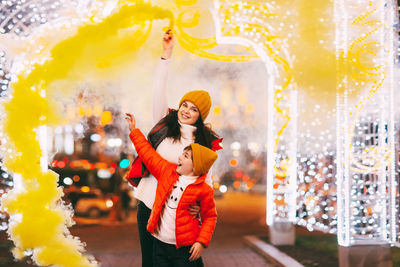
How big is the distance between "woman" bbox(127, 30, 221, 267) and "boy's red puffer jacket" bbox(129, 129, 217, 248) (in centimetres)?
14

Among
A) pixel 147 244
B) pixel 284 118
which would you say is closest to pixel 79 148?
pixel 284 118

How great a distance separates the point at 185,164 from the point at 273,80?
2.43 m

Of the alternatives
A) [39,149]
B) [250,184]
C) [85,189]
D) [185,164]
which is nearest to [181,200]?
[185,164]

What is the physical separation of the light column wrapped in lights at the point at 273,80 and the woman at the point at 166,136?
1.28 metres

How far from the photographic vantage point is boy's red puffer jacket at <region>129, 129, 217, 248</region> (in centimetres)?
265

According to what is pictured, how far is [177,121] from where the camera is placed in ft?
9.71

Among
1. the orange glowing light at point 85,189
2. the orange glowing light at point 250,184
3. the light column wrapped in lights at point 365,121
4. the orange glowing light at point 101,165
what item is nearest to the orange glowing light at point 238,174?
the orange glowing light at point 250,184

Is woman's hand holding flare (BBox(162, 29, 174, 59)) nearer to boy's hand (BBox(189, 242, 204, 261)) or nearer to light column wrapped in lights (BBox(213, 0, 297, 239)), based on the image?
light column wrapped in lights (BBox(213, 0, 297, 239))

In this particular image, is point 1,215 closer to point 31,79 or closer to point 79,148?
point 31,79

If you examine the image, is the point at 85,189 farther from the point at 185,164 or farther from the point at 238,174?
the point at 238,174

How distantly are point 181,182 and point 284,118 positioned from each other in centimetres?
252

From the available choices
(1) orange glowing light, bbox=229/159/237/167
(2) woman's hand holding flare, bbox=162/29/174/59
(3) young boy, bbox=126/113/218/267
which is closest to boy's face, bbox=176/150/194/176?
(3) young boy, bbox=126/113/218/267

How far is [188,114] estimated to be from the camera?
2.93 metres

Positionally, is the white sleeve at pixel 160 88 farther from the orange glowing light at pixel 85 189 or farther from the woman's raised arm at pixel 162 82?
the orange glowing light at pixel 85 189
